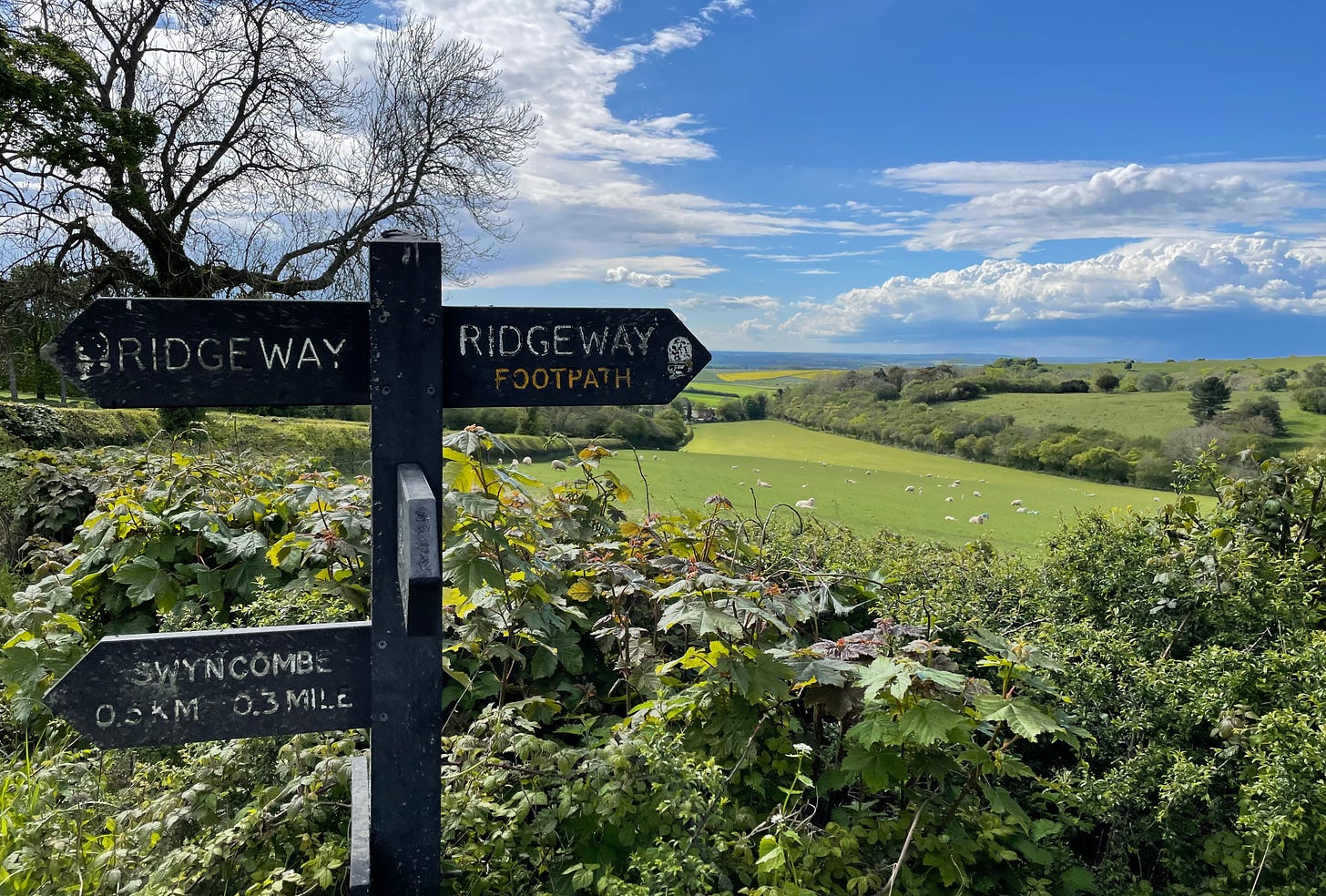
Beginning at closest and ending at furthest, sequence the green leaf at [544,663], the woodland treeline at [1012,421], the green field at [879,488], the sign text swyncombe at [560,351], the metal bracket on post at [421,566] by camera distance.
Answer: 1. the metal bracket on post at [421,566]
2. the sign text swyncombe at [560,351]
3. the green leaf at [544,663]
4. the green field at [879,488]
5. the woodland treeline at [1012,421]

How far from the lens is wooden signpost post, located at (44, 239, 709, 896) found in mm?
1814

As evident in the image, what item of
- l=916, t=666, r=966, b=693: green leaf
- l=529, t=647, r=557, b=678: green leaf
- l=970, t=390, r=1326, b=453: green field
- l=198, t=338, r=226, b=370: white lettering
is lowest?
l=529, t=647, r=557, b=678: green leaf

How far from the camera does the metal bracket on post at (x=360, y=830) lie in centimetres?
185

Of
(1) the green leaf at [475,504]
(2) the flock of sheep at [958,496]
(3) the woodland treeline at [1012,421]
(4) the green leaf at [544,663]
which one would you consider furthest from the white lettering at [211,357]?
(3) the woodland treeline at [1012,421]

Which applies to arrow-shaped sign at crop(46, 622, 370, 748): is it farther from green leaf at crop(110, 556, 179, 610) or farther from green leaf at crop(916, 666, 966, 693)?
green leaf at crop(110, 556, 179, 610)

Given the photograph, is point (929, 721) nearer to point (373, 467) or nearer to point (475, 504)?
point (475, 504)

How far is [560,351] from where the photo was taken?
2.04 metres

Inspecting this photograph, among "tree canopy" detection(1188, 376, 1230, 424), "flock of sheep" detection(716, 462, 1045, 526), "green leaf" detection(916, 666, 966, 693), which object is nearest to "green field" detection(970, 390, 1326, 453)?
"tree canopy" detection(1188, 376, 1230, 424)

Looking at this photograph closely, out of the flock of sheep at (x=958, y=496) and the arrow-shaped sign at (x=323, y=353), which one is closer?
the arrow-shaped sign at (x=323, y=353)

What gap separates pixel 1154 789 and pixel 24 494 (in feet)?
25.3

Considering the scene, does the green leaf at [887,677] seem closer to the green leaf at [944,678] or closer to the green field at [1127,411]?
the green leaf at [944,678]

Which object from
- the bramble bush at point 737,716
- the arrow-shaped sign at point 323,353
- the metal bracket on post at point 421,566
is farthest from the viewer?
the bramble bush at point 737,716

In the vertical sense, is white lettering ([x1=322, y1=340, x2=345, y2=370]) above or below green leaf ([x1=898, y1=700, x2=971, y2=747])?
above

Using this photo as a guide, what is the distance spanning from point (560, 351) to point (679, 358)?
1.10 feet
